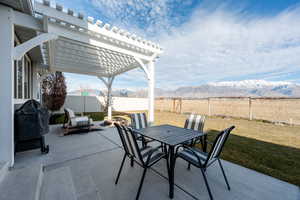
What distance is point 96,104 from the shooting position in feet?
34.8

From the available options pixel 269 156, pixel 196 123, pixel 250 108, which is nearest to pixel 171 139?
pixel 196 123

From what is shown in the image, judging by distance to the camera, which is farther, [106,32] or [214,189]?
[106,32]

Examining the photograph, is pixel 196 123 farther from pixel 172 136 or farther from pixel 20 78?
pixel 20 78

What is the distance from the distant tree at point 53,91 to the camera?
6.95 meters

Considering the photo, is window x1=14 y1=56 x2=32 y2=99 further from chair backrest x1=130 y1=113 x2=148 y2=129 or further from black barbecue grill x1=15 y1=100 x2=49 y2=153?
chair backrest x1=130 y1=113 x2=148 y2=129

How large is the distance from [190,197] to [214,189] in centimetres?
43

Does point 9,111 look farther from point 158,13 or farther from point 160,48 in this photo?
point 158,13

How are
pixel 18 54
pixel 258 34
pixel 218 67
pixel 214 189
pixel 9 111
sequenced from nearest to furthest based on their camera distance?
pixel 214 189 → pixel 9 111 → pixel 18 54 → pixel 258 34 → pixel 218 67

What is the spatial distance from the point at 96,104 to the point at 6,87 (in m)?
8.98

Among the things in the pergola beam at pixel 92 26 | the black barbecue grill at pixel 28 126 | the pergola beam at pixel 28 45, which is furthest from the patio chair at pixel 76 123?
the pergola beam at pixel 92 26

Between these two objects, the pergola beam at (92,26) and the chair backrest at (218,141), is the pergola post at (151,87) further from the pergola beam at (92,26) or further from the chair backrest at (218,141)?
the chair backrest at (218,141)

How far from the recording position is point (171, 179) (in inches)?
60.2

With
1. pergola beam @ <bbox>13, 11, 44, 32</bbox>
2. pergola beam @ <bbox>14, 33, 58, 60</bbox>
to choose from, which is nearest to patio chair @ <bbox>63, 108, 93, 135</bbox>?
pergola beam @ <bbox>14, 33, 58, 60</bbox>

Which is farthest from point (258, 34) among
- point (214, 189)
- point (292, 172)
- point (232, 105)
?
point (214, 189)
